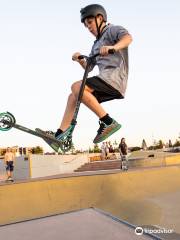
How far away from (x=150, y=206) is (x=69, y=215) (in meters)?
1.86

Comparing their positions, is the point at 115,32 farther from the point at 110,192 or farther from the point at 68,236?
the point at 68,236

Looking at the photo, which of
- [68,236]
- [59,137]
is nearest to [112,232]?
[68,236]

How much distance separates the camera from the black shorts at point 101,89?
411cm

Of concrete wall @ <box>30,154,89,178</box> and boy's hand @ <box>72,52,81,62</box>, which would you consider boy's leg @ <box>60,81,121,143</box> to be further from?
concrete wall @ <box>30,154,89,178</box>

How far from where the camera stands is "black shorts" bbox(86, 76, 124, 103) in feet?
13.5

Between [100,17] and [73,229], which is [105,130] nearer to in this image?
[100,17]

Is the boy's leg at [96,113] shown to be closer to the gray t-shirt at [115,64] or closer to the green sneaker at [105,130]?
the green sneaker at [105,130]

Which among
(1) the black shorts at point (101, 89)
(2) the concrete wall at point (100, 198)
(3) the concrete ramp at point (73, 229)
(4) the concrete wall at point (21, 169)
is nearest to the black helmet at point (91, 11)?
(1) the black shorts at point (101, 89)

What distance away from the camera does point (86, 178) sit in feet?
14.9

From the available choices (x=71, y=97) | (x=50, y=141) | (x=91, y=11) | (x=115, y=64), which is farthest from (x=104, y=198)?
(x=91, y=11)

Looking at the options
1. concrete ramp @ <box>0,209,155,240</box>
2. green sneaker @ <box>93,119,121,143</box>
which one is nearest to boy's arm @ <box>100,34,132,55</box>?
green sneaker @ <box>93,119,121,143</box>

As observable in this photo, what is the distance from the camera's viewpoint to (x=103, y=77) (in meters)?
4.12

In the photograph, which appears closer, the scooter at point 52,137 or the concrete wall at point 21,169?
the scooter at point 52,137

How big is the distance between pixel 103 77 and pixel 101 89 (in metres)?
0.15
